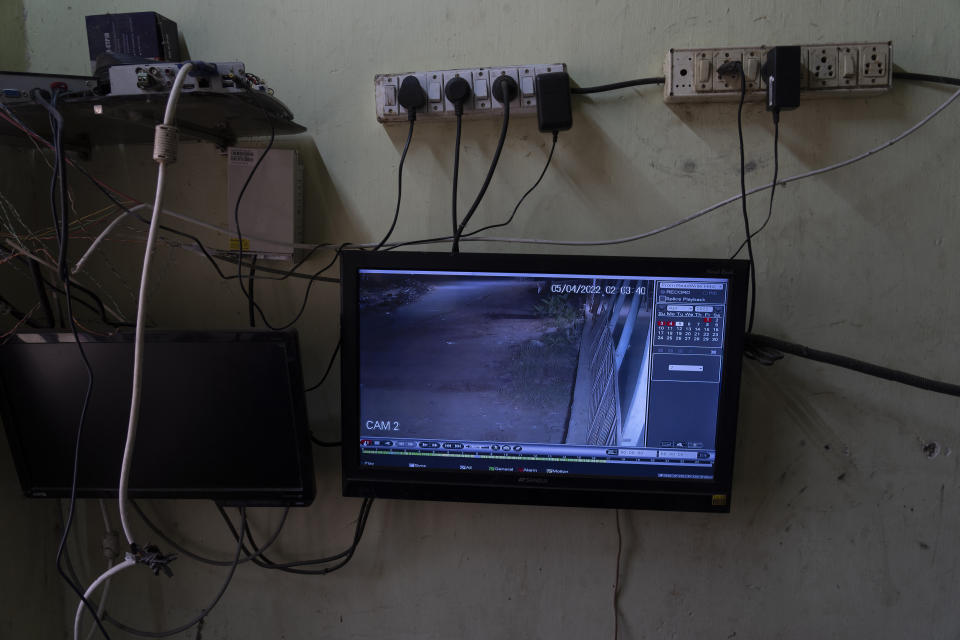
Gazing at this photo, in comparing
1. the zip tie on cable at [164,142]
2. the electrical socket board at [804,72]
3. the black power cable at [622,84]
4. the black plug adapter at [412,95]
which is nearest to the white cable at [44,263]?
the zip tie on cable at [164,142]

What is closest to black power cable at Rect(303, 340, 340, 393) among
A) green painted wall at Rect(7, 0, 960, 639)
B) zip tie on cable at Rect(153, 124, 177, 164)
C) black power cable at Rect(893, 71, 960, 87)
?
green painted wall at Rect(7, 0, 960, 639)

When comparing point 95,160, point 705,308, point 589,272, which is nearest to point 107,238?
point 95,160

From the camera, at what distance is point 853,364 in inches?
41.8

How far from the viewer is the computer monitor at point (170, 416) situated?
1.03 metres

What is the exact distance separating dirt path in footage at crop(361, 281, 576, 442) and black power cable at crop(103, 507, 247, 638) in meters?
0.45

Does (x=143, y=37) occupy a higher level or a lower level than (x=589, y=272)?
higher

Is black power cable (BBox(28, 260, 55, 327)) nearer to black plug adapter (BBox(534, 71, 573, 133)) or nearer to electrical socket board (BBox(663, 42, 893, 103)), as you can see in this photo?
black plug adapter (BBox(534, 71, 573, 133))

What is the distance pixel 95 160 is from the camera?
4.02 feet

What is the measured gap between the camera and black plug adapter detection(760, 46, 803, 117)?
3.26 feet

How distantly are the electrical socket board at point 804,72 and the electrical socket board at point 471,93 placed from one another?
0.77 ft

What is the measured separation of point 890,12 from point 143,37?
4.89 ft

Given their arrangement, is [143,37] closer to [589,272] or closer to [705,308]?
[589,272]

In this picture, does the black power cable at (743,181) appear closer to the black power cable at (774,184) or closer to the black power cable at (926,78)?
the black power cable at (774,184)

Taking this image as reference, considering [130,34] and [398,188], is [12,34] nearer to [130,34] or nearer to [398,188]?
[130,34]
